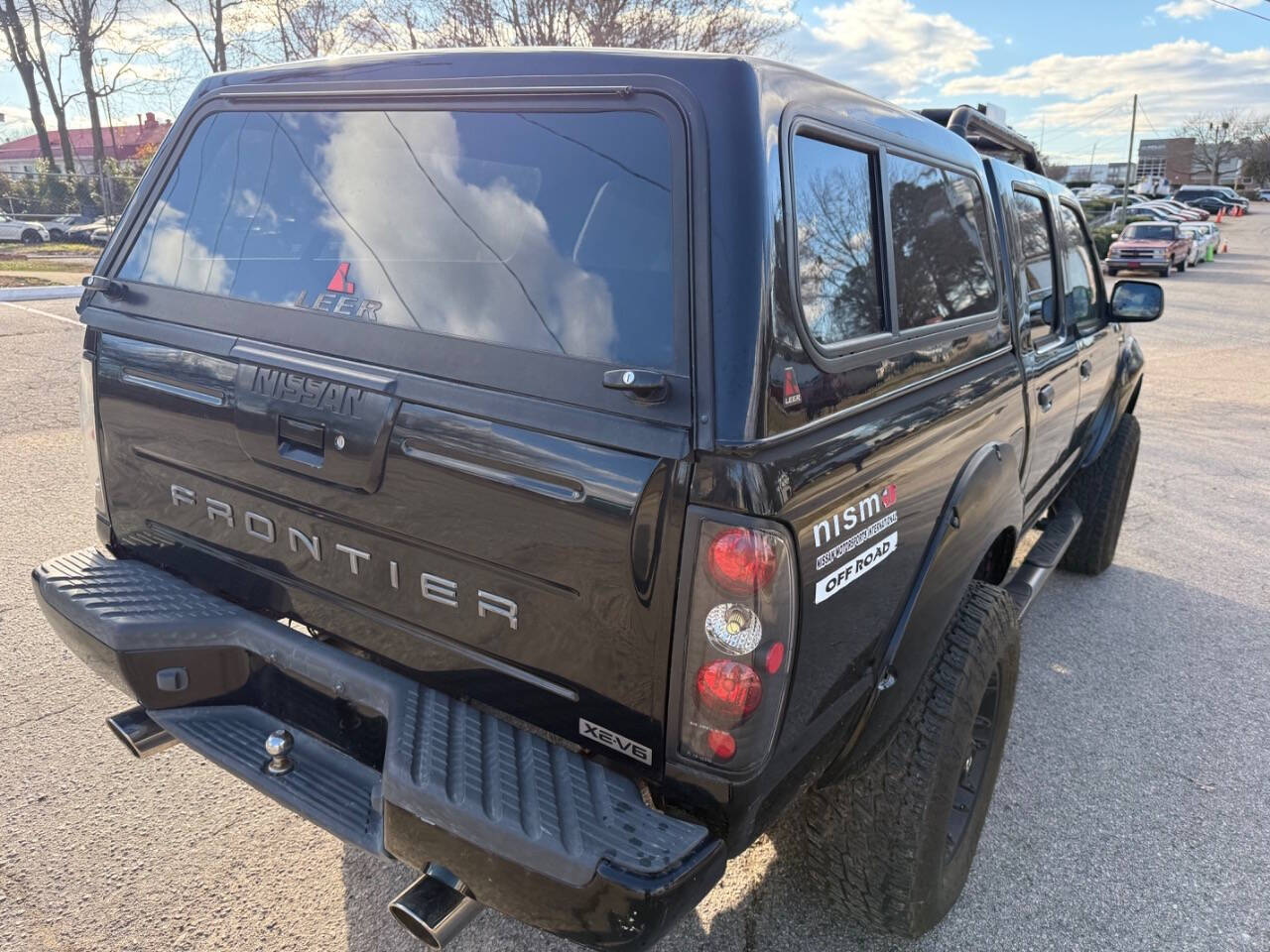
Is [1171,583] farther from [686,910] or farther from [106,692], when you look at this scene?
[106,692]

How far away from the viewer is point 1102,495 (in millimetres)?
4828

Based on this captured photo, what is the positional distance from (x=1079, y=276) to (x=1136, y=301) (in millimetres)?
337

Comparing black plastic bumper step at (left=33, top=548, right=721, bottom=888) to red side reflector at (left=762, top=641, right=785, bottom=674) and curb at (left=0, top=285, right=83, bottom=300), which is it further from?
curb at (left=0, top=285, right=83, bottom=300)

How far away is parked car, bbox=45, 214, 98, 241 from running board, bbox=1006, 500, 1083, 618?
110ft

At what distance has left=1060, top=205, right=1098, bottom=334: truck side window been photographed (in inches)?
152

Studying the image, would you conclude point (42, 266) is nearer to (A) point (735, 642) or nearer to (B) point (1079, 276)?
(B) point (1079, 276)

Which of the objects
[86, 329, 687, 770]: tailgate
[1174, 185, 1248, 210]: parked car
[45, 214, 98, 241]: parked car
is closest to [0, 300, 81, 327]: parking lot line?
[86, 329, 687, 770]: tailgate

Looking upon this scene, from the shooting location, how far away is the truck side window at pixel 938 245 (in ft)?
7.54

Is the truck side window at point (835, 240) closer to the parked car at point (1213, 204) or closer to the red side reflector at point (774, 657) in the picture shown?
the red side reflector at point (774, 657)

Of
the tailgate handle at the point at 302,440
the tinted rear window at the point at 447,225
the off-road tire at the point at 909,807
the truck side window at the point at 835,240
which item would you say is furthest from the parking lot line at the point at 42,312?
the off-road tire at the point at 909,807

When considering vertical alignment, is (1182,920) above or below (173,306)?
below

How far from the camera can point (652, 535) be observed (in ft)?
5.30

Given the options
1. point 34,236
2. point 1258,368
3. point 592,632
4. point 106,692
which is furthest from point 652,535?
point 34,236

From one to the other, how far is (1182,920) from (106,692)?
353 cm
